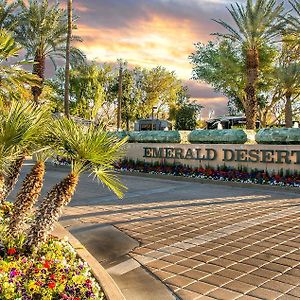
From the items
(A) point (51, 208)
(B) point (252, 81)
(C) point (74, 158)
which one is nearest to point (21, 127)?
(C) point (74, 158)

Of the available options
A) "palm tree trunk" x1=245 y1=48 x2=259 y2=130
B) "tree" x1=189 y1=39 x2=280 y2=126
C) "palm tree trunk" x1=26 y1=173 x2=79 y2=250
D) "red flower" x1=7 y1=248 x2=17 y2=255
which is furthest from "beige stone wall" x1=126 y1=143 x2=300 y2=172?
"tree" x1=189 y1=39 x2=280 y2=126

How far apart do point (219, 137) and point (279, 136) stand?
93.4 inches

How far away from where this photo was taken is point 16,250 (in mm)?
4648

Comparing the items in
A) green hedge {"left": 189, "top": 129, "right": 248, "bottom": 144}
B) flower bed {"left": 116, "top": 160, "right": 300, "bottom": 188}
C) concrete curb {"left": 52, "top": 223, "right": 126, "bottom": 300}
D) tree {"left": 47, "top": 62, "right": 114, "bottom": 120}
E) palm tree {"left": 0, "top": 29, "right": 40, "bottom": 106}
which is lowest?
concrete curb {"left": 52, "top": 223, "right": 126, "bottom": 300}

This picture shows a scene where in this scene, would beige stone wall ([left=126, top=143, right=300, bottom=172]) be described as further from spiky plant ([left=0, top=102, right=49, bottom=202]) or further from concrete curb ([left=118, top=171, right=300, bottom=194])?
spiky plant ([left=0, top=102, right=49, bottom=202])

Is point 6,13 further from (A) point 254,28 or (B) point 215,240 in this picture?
(B) point 215,240

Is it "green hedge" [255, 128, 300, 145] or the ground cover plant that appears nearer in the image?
the ground cover plant

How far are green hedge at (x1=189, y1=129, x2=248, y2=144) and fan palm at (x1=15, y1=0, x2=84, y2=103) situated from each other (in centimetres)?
1526

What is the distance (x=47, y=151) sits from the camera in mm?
4797

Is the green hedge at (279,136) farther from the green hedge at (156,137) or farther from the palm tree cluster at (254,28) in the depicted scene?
the palm tree cluster at (254,28)

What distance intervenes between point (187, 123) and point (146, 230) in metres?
44.4

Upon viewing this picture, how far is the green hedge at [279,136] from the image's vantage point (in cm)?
1369

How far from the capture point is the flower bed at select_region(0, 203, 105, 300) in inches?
148

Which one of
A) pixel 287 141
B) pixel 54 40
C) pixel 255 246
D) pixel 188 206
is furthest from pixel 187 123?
pixel 255 246
